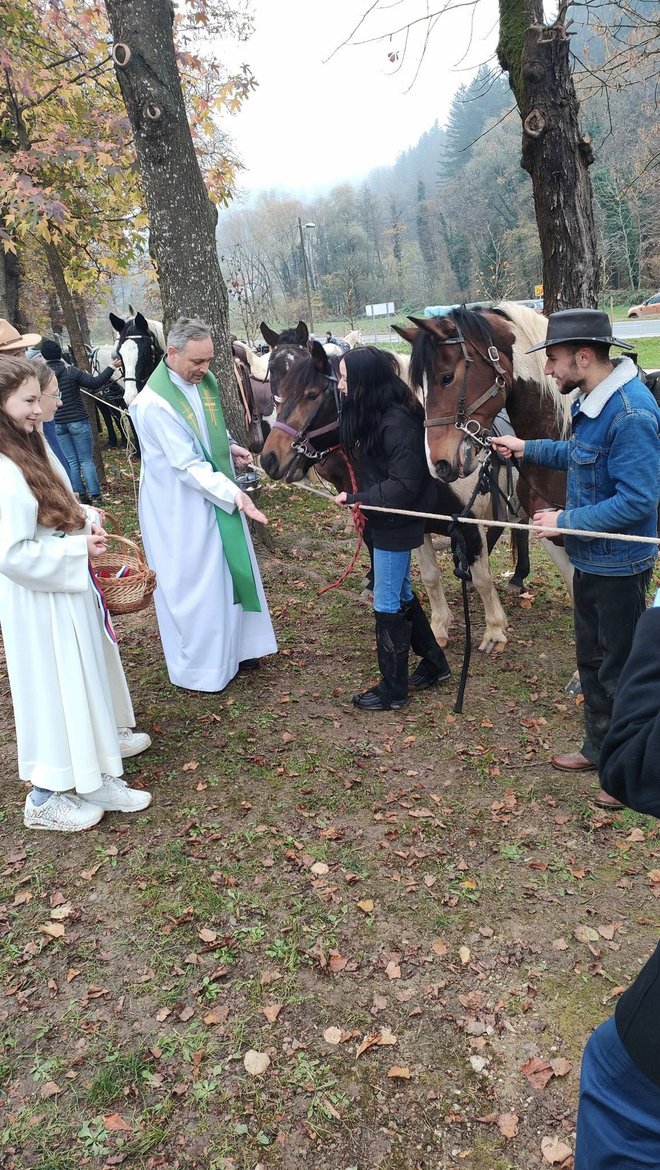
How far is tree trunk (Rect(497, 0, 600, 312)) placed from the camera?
5.27 meters

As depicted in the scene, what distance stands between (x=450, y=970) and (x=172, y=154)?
18.9ft

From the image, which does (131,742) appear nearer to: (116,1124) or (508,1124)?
(116,1124)

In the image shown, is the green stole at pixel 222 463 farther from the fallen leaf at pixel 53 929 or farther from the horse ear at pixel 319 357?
the fallen leaf at pixel 53 929

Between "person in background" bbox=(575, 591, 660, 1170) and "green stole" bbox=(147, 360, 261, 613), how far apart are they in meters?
3.61

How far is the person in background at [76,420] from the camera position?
966 cm

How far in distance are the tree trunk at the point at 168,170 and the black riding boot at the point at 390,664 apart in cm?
293

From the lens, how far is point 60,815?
363cm

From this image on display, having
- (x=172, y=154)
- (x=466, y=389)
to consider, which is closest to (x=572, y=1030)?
(x=466, y=389)

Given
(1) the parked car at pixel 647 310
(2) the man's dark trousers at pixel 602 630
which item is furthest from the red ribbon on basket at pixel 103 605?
(1) the parked car at pixel 647 310

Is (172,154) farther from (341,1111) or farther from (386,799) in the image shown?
(341,1111)

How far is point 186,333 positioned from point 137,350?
212 inches

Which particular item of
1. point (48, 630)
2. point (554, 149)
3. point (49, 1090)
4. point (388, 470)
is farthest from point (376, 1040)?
point (554, 149)

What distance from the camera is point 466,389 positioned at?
3.92 metres

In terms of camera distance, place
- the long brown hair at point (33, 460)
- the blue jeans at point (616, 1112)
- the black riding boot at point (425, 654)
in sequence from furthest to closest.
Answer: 1. the black riding boot at point (425, 654)
2. the long brown hair at point (33, 460)
3. the blue jeans at point (616, 1112)
